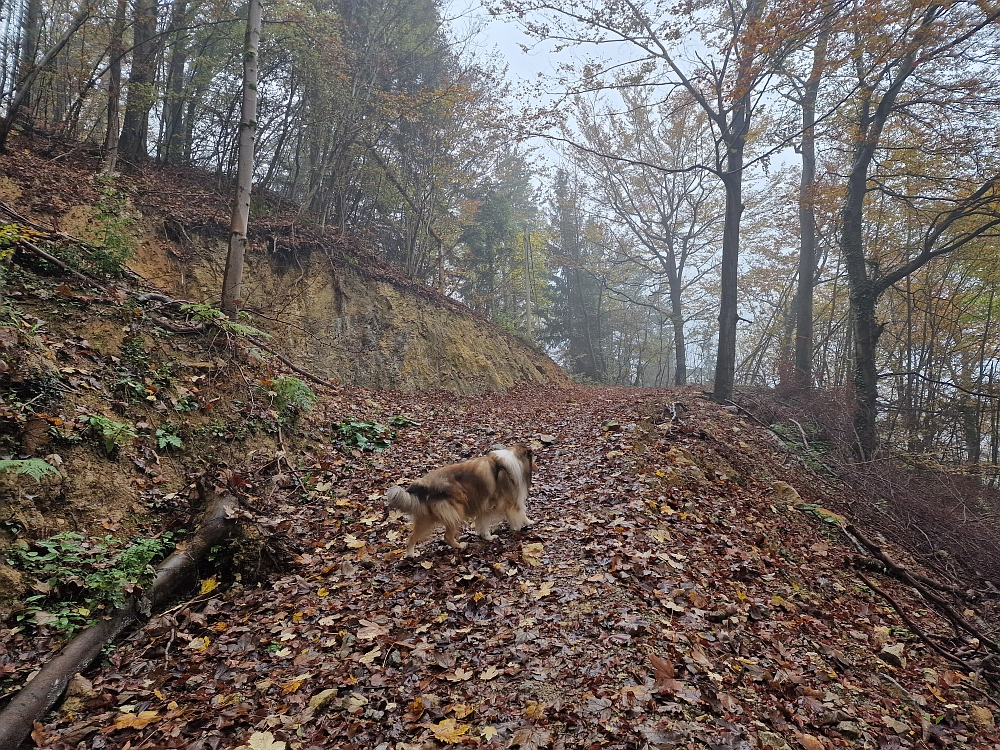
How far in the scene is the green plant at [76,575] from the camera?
3963mm

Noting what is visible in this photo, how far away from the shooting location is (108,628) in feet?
13.4

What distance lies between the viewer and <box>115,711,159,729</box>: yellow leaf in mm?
3342

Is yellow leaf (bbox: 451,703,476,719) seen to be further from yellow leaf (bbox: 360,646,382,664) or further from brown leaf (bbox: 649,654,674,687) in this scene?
brown leaf (bbox: 649,654,674,687)

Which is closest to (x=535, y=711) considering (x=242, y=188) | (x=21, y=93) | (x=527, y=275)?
(x=242, y=188)

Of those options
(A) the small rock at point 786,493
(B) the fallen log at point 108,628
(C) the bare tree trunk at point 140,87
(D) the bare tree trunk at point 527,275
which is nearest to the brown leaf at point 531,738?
(B) the fallen log at point 108,628

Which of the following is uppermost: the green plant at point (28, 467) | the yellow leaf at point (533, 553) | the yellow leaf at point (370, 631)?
the green plant at point (28, 467)

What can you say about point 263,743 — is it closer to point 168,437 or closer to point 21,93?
point 168,437

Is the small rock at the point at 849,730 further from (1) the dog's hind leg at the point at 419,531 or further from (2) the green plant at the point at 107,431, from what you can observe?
(2) the green plant at the point at 107,431

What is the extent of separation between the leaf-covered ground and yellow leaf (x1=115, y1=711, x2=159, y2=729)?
0.06 feet

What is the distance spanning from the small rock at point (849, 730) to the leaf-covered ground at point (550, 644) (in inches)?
0.6

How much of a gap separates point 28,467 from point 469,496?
4.33 metres

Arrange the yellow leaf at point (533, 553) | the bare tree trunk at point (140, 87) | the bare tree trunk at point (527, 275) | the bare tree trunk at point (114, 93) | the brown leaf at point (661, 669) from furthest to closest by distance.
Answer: the bare tree trunk at point (527, 275), the bare tree trunk at point (140, 87), the bare tree trunk at point (114, 93), the yellow leaf at point (533, 553), the brown leaf at point (661, 669)

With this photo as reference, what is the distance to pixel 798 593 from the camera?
570 cm

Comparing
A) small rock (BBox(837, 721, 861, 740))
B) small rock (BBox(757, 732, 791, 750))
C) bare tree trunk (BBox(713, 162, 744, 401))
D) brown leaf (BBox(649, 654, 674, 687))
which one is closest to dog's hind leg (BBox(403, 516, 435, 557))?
brown leaf (BBox(649, 654, 674, 687))
